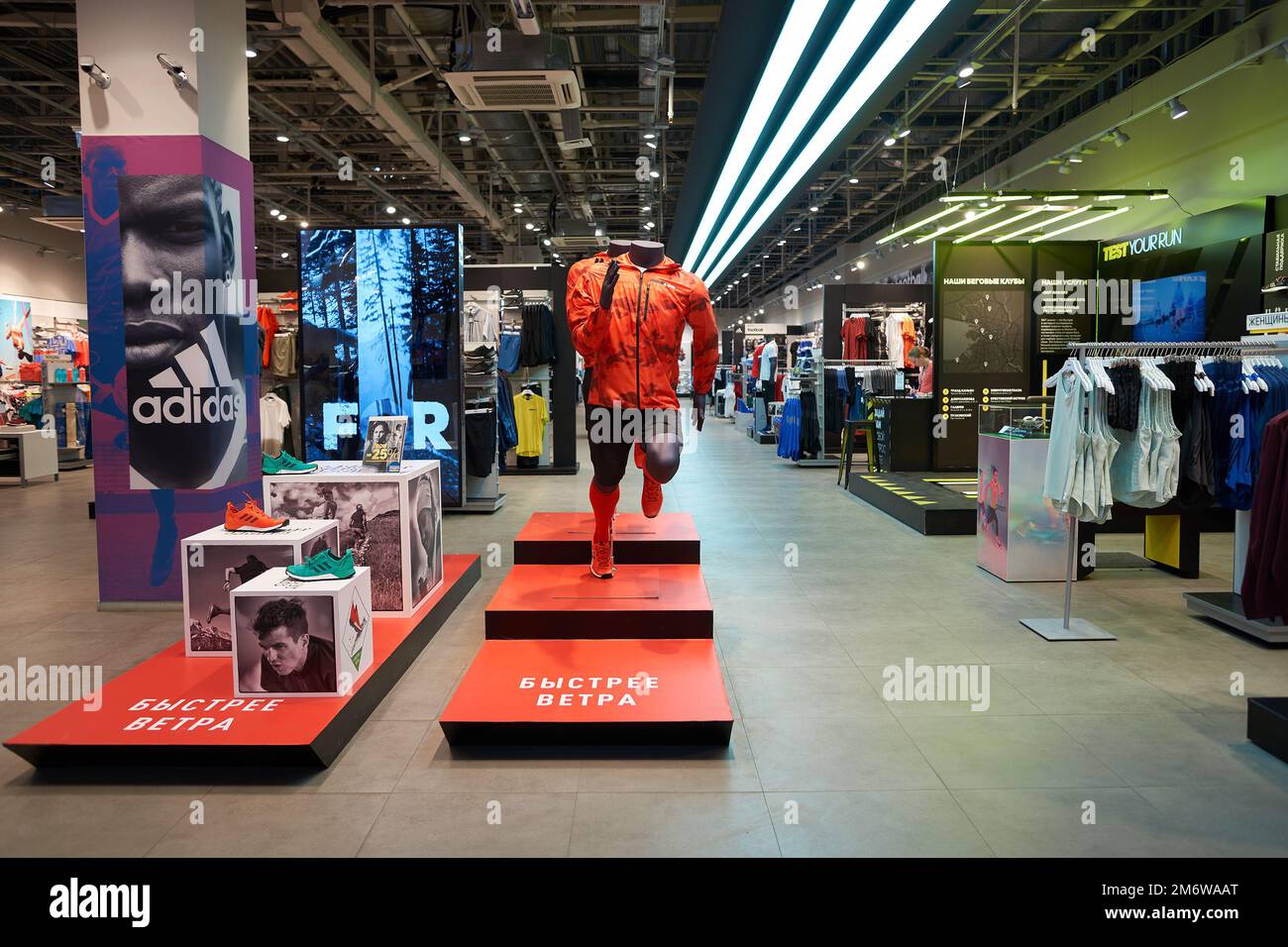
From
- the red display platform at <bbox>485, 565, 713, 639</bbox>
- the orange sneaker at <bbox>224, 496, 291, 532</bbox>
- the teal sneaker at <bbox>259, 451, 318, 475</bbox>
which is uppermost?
the teal sneaker at <bbox>259, 451, 318, 475</bbox>

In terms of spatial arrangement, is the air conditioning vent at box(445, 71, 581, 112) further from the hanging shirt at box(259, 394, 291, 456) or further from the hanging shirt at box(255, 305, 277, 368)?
the hanging shirt at box(259, 394, 291, 456)

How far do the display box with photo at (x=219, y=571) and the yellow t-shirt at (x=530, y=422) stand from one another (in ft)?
23.8

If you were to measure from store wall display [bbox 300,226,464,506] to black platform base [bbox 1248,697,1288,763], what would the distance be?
6180 millimetres

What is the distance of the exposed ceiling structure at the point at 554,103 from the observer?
27.4ft

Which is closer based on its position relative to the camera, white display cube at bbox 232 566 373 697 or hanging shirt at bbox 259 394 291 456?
white display cube at bbox 232 566 373 697

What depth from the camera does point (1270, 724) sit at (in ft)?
9.97

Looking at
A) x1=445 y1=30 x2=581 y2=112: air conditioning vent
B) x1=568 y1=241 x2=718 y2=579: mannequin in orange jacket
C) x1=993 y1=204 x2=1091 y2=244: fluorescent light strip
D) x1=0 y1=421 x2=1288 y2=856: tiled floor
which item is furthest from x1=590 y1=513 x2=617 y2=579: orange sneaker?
x1=993 y1=204 x2=1091 y2=244: fluorescent light strip

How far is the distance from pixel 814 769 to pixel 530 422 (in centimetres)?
863

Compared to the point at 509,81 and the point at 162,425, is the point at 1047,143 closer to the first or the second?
the point at 509,81

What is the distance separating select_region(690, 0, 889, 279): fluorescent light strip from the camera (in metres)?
3.93

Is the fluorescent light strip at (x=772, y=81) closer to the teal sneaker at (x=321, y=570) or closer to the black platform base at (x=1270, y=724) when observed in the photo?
the teal sneaker at (x=321, y=570)

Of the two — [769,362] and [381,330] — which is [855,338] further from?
[381,330]

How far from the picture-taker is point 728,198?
934cm
